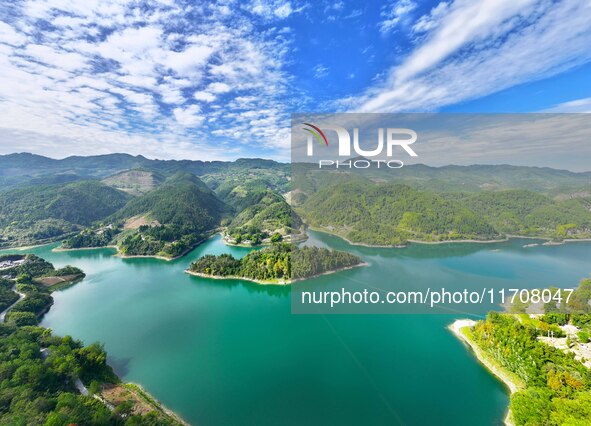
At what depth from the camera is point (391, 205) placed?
4756 centimetres

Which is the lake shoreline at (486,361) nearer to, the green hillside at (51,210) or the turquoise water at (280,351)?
the turquoise water at (280,351)

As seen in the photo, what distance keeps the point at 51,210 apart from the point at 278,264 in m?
56.0

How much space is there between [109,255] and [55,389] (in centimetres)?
3284

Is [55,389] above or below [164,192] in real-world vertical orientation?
below

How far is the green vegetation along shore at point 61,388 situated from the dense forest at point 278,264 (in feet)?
45.9

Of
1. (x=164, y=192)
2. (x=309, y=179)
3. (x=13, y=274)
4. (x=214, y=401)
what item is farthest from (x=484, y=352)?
(x=164, y=192)

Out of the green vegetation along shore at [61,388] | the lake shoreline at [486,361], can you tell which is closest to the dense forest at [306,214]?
the lake shoreline at [486,361]

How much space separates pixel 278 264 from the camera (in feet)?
85.9

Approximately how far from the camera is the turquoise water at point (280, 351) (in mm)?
11023

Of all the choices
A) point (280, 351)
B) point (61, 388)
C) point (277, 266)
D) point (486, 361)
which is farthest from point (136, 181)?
point (486, 361)

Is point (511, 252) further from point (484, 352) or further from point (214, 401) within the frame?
point (214, 401)

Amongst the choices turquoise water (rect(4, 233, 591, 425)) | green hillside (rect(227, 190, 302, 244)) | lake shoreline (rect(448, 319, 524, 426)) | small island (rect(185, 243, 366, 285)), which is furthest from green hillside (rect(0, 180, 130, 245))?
lake shoreline (rect(448, 319, 524, 426))

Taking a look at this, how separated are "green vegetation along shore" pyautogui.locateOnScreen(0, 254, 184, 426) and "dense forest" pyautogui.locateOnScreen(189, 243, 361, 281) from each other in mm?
14004

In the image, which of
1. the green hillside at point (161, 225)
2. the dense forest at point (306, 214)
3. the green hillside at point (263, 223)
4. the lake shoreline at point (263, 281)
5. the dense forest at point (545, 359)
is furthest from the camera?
the green hillside at point (263, 223)
